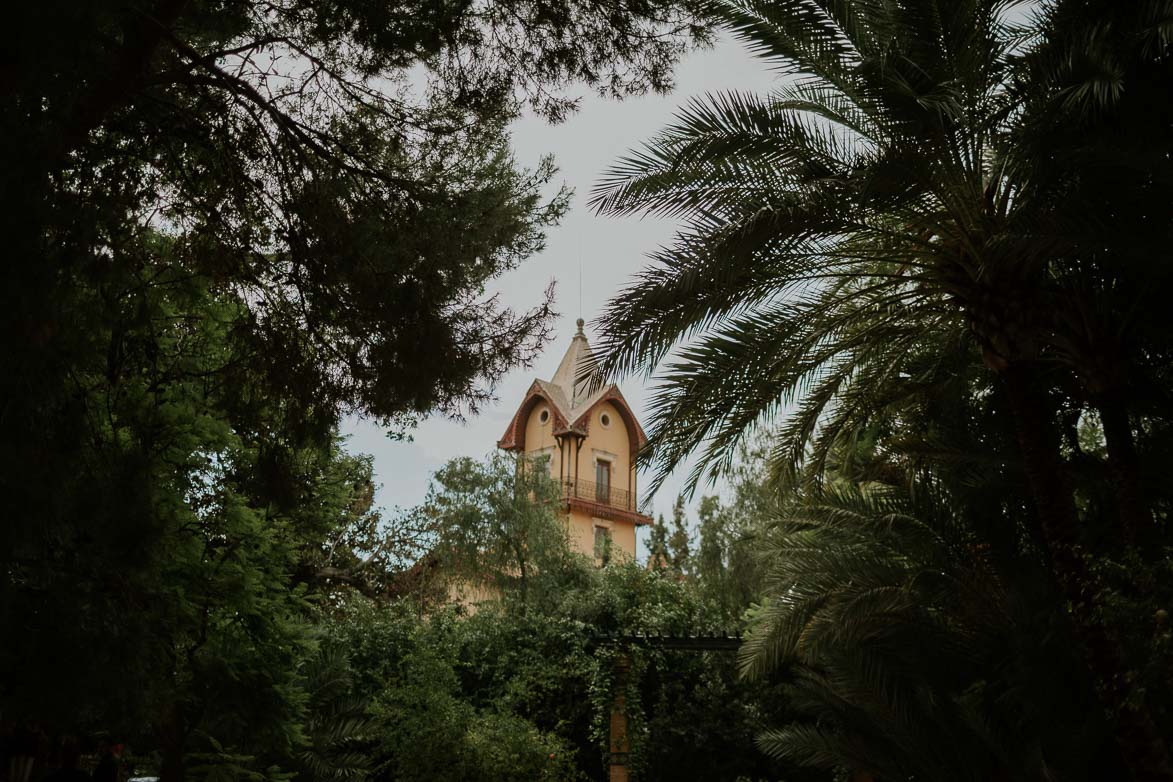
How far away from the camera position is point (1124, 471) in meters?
8.22

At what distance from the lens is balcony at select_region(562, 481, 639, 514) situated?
34281mm

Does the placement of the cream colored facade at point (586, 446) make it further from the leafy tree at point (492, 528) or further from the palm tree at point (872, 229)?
the palm tree at point (872, 229)

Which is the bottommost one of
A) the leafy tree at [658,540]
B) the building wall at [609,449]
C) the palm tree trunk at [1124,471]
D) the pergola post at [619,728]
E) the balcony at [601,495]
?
the pergola post at [619,728]

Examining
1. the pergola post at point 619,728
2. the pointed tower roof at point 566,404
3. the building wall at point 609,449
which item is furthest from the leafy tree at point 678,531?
the pergola post at point 619,728

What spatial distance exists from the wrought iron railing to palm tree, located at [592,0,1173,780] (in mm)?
24750

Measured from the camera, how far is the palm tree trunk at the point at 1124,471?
26.4ft

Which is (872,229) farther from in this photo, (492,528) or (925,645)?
(492,528)

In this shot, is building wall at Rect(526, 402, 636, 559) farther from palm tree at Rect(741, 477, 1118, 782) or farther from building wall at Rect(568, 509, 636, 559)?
palm tree at Rect(741, 477, 1118, 782)

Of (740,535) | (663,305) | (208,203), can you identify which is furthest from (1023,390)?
(740,535)

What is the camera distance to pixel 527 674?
55.2 ft

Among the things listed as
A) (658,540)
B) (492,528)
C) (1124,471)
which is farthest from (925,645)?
(658,540)

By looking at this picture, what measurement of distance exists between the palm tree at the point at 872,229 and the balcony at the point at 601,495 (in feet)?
81.0

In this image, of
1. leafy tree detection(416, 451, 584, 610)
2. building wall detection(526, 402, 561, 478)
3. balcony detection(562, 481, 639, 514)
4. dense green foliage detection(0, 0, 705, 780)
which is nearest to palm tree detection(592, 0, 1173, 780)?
dense green foliage detection(0, 0, 705, 780)

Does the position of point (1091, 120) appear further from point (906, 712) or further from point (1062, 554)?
point (906, 712)
